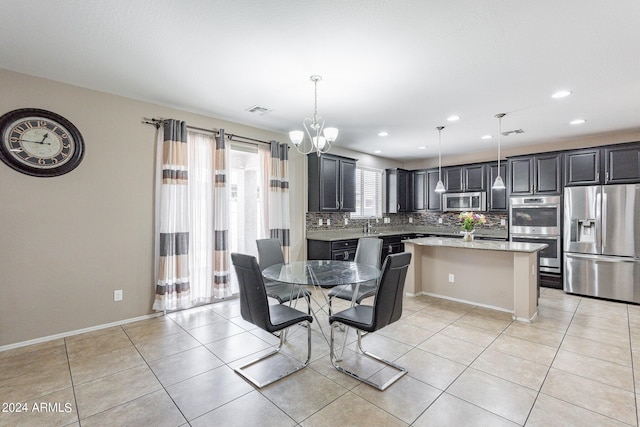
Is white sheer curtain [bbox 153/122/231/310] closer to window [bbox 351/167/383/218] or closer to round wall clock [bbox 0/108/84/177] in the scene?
round wall clock [bbox 0/108/84/177]

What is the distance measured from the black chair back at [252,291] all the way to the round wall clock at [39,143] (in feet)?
7.57

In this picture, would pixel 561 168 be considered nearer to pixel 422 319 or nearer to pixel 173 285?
pixel 422 319

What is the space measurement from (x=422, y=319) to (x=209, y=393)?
2522 millimetres

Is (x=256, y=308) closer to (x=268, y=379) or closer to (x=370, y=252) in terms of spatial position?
(x=268, y=379)

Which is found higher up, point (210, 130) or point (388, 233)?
point (210, 130)

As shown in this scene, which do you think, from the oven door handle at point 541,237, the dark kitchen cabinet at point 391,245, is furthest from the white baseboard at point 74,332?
the oven door handle at point 541,237

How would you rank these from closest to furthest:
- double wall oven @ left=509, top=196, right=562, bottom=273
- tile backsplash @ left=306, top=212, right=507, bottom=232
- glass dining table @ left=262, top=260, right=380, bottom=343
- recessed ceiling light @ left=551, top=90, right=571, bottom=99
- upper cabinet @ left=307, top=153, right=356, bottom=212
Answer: glass dining table @ left=262, top=260, right=380, bottom=343
recessed ceiling light @ left=551, top=90, right=571, bottom=99
double wall oven @ left=509, top=196, right=562, bottom=273
upper cabinet @ left=307, top=153, right=356, bottom=212
tile backsplash @ left=306, top=212, right=507, bottom=232

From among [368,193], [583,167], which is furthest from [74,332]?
[583,167]

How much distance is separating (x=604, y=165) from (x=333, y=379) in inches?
209

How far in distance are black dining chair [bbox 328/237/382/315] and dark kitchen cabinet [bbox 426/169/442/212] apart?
3.86m

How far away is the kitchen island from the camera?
3594 millimetres

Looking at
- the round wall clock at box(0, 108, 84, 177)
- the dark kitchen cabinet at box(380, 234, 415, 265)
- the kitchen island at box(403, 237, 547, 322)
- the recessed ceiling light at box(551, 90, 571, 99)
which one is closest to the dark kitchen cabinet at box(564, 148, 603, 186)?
the kitchen island at box(403, 237, 547, 322)

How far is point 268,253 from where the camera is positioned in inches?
148

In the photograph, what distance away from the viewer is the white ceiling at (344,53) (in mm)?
1994
